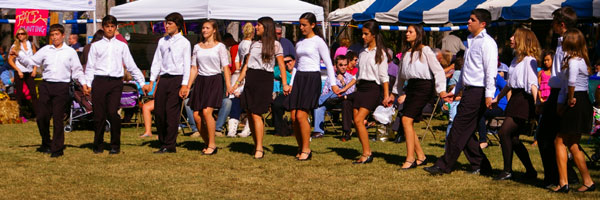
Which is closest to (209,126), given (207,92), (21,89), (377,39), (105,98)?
(207,92)

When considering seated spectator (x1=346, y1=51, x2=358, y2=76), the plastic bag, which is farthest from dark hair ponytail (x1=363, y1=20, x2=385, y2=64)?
seated spectator (x1=346, y1=51, x2=358, y2=76)

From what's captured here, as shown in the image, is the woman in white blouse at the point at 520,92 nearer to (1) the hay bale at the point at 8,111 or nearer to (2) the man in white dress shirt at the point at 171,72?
(2) the man in white dress shirt at the point at 171,72

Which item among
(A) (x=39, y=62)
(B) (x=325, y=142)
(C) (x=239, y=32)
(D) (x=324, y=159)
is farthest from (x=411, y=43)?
(C) (x=239, y=32)

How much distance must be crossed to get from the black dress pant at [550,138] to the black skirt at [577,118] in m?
0.18

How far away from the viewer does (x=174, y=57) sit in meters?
10.3

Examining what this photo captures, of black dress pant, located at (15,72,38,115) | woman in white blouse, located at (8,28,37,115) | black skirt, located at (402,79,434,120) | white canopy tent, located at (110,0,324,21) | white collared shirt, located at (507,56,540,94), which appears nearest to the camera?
white collared shirt, located at (507,56,540,94)

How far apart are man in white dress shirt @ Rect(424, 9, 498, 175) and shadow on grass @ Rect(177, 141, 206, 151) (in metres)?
3.73

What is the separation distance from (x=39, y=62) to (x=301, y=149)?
10.6 ft

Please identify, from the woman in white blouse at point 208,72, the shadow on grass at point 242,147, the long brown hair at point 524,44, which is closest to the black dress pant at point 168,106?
the woman in white blouse at point 208,72

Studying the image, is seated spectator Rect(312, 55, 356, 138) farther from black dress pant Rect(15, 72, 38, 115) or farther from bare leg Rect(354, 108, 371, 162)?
black dress pant Rect(15, 72, 38, 115)

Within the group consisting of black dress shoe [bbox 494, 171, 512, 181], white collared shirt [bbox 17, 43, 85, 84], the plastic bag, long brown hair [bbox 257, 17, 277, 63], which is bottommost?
black dress shoe [bbox 494, 171, 512, 181]

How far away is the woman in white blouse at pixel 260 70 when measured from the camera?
9.81 meters

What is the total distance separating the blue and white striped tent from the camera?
48.1 ft

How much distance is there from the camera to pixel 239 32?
79.5ft
